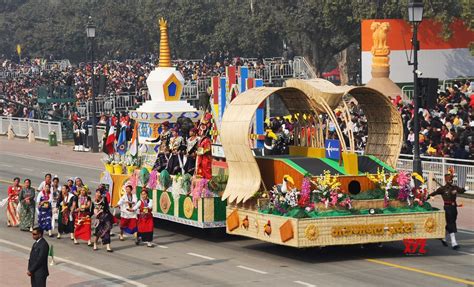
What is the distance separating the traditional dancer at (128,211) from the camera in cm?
2599

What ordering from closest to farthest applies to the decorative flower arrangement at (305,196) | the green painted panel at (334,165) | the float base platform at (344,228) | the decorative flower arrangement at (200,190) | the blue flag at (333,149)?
the float base platform at (344,228) → the decorative flower arrangement at (305,196) → the green painted panel at (334,165) → the blue flag at (333,149) → the decorative flower arrangement at (200,190)

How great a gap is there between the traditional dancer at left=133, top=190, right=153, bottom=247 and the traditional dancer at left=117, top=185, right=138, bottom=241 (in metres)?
0.23

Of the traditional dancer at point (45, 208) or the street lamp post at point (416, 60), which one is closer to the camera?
the traditional dancer at point (45, 208)

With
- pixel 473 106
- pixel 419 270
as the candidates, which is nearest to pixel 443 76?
pixel 473 106

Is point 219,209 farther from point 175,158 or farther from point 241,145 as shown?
point 241,145

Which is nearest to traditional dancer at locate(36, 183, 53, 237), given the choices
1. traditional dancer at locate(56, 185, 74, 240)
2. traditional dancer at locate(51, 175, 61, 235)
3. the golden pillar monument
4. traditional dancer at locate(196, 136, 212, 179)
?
traditional dancer at locate(51, 175, 61, 235)

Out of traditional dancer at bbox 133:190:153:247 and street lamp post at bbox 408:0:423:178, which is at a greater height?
street lamp post at bbox 408:0:423:178

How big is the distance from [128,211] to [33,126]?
3279 cm

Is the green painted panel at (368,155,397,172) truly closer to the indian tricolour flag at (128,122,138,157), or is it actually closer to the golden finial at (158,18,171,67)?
the indian tricolour flag at (128,122,138,157)

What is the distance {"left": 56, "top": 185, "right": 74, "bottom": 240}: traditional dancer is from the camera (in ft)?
89.9

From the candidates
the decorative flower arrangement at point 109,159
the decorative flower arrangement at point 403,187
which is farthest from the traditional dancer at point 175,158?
the decorative flower arrangement at point 403,187

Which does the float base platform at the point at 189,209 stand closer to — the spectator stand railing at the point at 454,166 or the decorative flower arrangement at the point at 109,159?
the decorative flower arrangement at the point at 109,159

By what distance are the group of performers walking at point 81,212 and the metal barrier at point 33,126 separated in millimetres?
26376

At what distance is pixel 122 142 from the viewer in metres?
30.6
